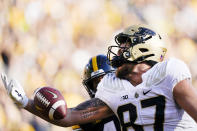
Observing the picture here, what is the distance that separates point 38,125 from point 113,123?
7.60 feet

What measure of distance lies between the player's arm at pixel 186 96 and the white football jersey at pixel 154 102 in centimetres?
3

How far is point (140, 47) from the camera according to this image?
257cm

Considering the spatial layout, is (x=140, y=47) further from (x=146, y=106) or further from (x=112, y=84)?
(x=146, y=106)

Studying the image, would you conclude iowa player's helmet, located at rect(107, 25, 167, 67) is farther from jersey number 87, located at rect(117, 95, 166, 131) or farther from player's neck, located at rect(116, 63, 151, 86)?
jersey number 87, located at rect(117, 95, 166, 131)

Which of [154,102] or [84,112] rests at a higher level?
[154,102]

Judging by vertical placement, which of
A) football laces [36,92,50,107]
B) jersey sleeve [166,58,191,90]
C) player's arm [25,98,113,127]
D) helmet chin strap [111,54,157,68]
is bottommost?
player's arm [25,98,113,127]

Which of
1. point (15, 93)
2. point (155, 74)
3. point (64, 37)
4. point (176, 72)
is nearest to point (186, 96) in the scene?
point (176, 72)

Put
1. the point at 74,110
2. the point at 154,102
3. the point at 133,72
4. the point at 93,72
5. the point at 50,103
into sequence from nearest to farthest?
1. the point at 154,102
2. the point at 50,103
3. the point at 133,72
4. the point at 74,110
5. the point at 93,72

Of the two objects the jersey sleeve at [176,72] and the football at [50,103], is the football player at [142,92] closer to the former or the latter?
the jersey sleeve at [176,72]

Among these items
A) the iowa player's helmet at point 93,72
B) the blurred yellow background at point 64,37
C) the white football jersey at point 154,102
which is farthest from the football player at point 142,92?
the blurred yellow background at point 64,37

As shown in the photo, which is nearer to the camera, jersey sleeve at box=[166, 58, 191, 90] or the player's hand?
jersey sleeve at box=[166, 58, 191, 90]

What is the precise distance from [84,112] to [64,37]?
3.46 metres

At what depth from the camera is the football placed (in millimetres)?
2385

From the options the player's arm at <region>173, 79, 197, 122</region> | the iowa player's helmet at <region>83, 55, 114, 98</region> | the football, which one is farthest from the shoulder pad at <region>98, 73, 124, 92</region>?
the iowa player's helmet at <region>83, 55, 114, 98</region>
